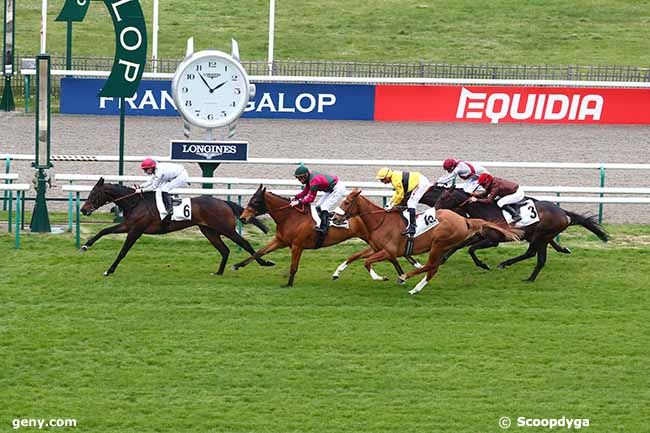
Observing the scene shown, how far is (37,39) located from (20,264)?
2654cm

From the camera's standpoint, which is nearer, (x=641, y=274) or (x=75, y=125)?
(x=641, y=274)

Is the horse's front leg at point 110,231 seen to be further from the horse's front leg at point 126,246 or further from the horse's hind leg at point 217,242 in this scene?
the horse's hind leg at point 217,242

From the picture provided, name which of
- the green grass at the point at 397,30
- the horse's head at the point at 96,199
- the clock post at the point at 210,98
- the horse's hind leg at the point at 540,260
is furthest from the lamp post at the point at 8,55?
the horse's hind leg at the point at 540,260

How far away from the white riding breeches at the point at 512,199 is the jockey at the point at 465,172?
696 millimetres

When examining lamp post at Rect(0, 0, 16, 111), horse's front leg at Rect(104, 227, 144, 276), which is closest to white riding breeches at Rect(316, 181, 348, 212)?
horse's front leg at Rect(104, 227, 144, 276)

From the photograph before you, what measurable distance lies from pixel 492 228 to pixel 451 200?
3.26 ft

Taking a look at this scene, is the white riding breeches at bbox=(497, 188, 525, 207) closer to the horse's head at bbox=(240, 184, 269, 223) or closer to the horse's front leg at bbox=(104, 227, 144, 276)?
the horse's head at bbox=(240, 184, 269, 223)

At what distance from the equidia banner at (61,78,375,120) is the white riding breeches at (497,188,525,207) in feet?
40.4

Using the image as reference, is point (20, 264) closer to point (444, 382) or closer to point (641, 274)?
point (444, 382)

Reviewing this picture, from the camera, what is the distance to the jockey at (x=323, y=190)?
14.1m

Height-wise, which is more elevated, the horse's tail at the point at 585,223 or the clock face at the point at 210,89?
the clock face at the point at 210,89

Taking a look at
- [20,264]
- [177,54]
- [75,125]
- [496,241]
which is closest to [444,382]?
[496,241]

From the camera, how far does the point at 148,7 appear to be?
43.2 meters

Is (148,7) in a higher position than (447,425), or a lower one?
higher
